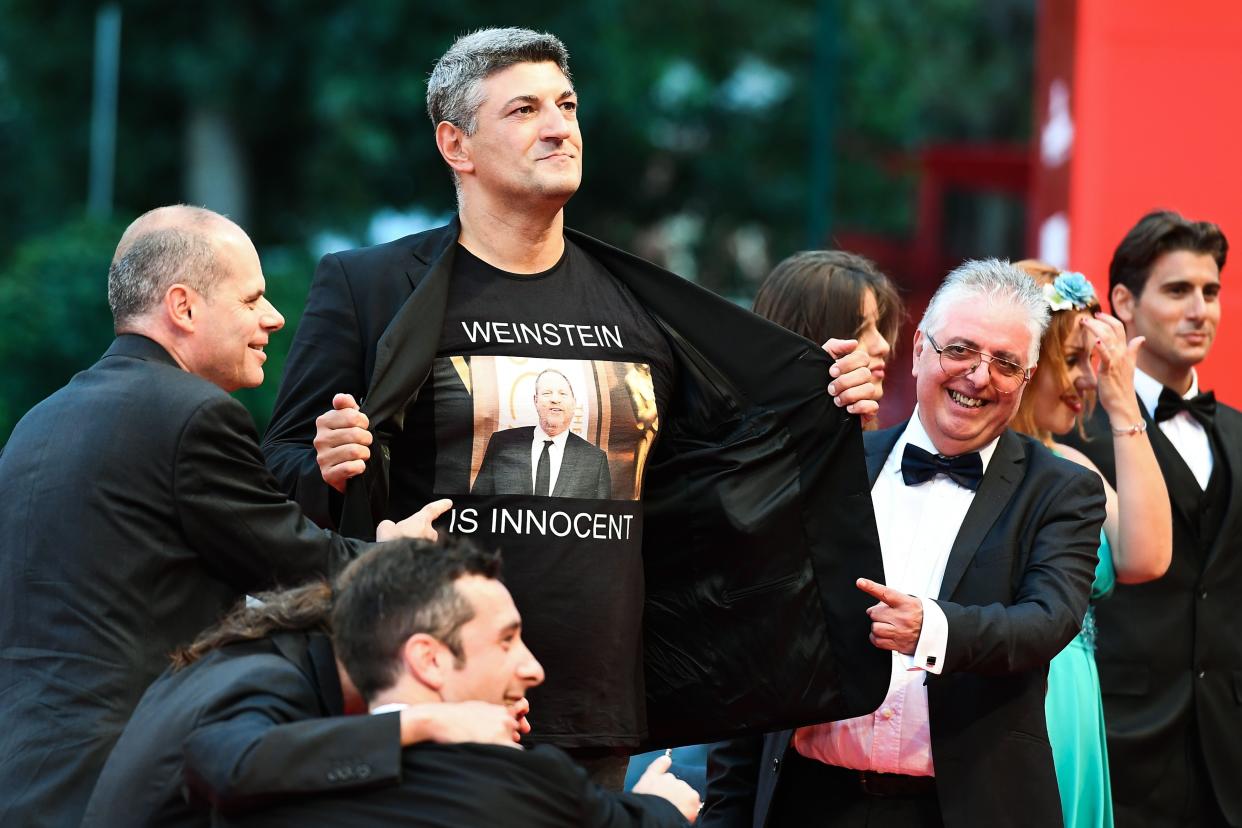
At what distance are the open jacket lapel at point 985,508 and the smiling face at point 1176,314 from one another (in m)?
1.37

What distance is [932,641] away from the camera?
3.77 m

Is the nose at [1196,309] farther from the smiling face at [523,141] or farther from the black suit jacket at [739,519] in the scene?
the smiling face at [523,141]

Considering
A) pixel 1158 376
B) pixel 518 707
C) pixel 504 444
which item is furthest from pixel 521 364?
pixel 1158 376

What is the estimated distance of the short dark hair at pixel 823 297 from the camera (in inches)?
186

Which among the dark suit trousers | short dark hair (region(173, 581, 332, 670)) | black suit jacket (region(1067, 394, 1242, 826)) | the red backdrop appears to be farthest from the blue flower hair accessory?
the red backdrop

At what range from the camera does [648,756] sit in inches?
203

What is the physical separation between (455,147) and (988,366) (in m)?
1.34

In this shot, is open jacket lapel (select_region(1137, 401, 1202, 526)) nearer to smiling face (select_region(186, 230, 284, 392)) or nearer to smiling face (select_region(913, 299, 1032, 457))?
smiling face (select_region(913, 299, 1032, 457))

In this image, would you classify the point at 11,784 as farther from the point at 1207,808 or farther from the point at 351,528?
the point at 1207,808

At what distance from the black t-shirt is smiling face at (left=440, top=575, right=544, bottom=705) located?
66 cm

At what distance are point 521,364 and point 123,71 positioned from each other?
1632cm

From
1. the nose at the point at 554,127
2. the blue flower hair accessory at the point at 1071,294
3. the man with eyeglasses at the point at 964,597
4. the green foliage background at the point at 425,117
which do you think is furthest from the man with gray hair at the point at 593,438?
the green foliage background at the point at 425,117

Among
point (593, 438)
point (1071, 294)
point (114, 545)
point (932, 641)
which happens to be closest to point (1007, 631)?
point (932, 641)

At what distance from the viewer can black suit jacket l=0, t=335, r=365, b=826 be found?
364 centimetres
